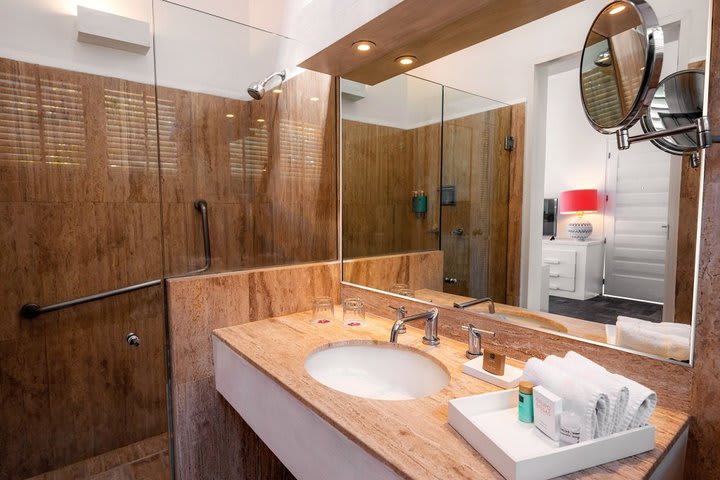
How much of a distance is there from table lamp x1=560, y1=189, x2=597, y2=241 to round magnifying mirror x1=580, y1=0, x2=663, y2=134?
6.7 inches

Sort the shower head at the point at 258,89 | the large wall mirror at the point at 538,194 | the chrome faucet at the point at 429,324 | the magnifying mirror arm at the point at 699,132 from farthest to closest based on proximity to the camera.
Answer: the shower head at the point at 258,89
the chrome faucet at the point at 429,324
the large wall mirror at the point at 538,194
the magnifying mirror arm at the point at 699,132

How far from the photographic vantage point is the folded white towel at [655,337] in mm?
816

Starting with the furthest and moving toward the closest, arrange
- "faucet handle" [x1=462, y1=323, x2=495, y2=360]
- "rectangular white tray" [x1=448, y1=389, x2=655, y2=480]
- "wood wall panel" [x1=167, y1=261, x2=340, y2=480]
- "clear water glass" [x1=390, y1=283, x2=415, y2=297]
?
"clear water glass" [x1=390, y1=283, x2=415, y2=297]
"wood wall panel" [x1=167, y1=261, x2=340, y2=480]
"faucet handle" [x1=462, y1=323, x2=495, y2=360]
"rectangular white tray" [x1=448, y1=389, x2=655, y2=480]

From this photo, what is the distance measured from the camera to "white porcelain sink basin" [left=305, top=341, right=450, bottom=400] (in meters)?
1.19

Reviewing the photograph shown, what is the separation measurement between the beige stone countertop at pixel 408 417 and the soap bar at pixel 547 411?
3.0 inches

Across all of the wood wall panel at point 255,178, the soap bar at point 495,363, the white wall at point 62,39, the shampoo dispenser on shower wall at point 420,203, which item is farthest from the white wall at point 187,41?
the soap bar at point 495,363

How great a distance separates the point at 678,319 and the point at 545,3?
34.8 inches

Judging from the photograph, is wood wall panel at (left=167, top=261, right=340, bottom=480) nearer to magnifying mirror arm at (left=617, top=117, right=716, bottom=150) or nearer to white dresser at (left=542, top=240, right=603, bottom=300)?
white dresser at (left=542, top=240, right=603, bottom=300)

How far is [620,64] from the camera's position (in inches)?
33.0

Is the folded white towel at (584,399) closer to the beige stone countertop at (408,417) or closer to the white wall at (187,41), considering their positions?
the beige stone countertop at (408,417)

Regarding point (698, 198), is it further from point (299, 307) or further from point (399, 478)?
point (299, 307)

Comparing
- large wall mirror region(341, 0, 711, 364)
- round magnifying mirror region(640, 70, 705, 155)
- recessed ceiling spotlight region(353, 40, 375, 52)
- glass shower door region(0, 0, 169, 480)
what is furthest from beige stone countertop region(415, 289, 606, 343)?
→ glass shower door region(0, 0, 169, 480)

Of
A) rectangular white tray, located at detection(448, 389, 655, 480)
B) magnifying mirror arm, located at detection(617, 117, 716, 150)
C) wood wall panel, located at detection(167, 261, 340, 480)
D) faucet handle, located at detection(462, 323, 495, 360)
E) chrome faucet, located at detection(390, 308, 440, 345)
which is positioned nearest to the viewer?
rectangular white tray, located at detection(448, 389, 655, 480)

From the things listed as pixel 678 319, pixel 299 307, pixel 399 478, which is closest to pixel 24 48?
pixel 299 307
